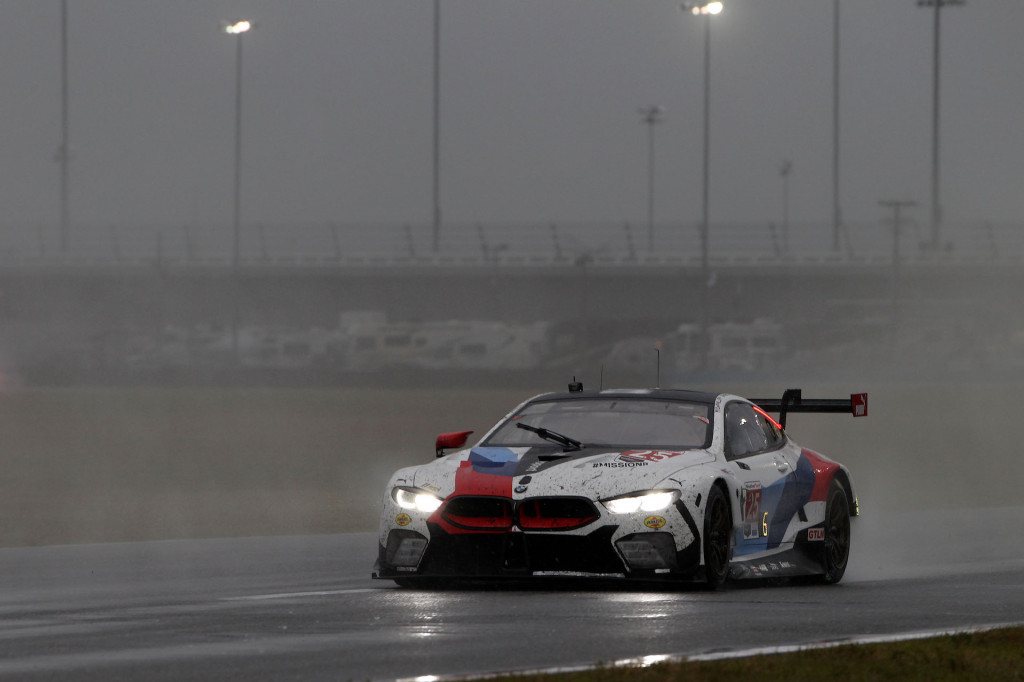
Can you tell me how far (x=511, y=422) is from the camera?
10898 mm

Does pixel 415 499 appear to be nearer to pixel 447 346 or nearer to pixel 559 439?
pixel 559 439

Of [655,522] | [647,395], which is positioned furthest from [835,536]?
[655,522]

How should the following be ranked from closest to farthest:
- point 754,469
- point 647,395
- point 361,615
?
1. point 361,615
2. point 754,469
3. point 647,395

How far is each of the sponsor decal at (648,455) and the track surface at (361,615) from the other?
0.73 metres

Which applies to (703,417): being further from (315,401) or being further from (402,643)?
(315,401)

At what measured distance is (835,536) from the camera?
1153 centimetres

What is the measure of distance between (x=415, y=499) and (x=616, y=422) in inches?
61.6

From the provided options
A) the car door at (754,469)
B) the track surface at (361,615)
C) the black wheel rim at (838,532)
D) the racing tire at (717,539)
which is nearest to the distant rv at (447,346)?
the track surface at (361,615)

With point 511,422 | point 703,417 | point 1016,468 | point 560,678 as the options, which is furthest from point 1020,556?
point 1016,468

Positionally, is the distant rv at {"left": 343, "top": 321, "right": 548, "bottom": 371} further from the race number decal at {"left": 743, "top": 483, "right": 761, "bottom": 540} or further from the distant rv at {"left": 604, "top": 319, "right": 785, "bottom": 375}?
the race number decal at {"left": 743, "top": 483, "right": 761, "bottom": 540}

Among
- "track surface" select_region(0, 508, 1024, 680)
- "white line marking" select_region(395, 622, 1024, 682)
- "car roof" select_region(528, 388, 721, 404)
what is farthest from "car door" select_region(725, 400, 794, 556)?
"white line marking" select_region(395, 622, 1024, 682)

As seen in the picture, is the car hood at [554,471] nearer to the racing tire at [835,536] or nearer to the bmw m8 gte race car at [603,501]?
the bmw m8 gte race car at [603,501]

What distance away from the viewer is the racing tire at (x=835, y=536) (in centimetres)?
1131

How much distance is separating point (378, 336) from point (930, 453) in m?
39.1
